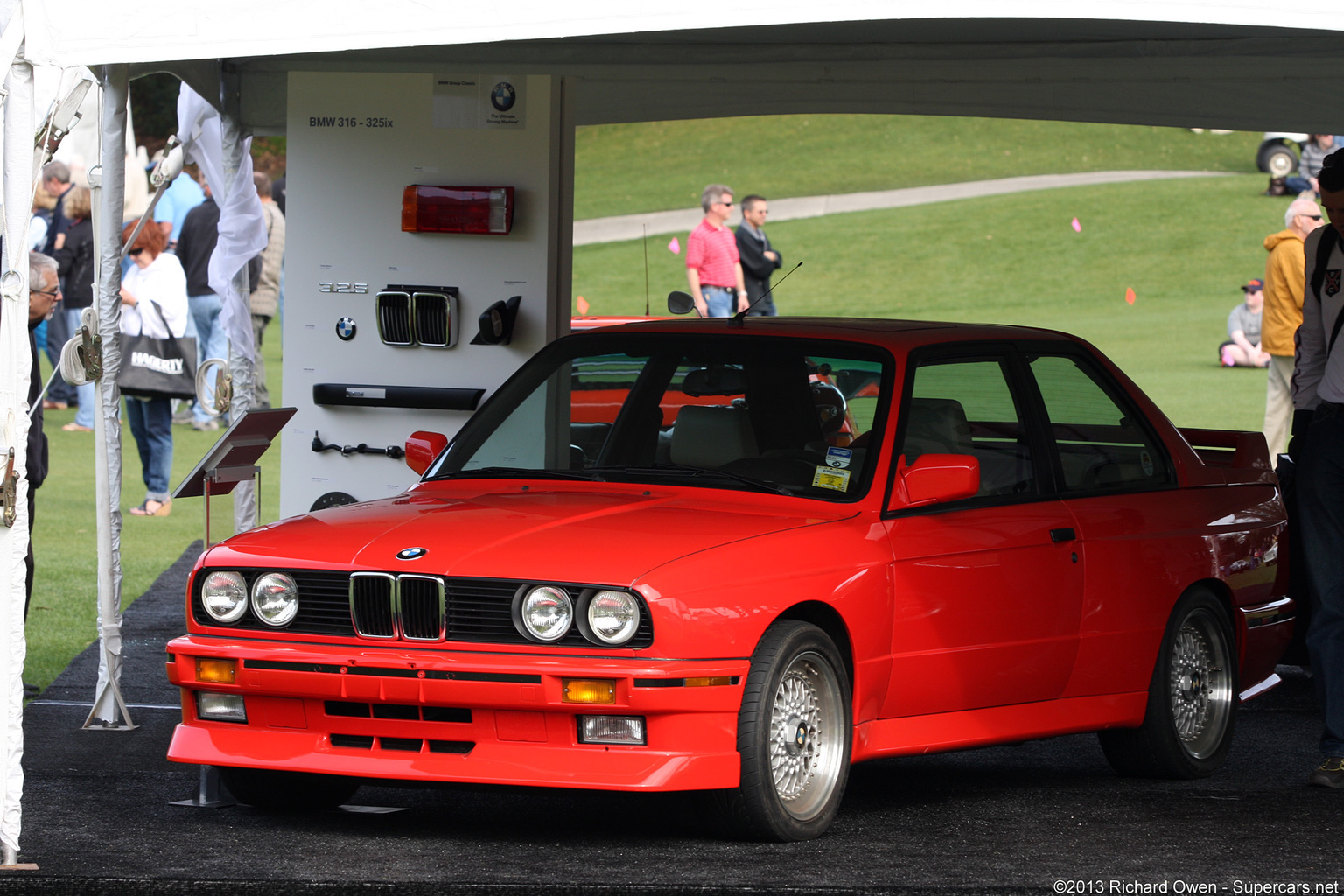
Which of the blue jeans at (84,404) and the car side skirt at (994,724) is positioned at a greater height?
the blue jeans at (84,404)

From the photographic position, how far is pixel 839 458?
19.6ft

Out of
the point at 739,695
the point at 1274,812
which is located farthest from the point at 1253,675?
the point at 739,695

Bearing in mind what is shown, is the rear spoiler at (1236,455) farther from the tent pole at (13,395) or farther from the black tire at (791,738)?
the tent pole at (13,395)

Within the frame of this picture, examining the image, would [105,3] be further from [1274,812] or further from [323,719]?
[1274,812]

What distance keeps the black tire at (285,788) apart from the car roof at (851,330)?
5.97 ft

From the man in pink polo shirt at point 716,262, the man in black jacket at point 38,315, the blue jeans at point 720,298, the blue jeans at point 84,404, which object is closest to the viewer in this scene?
the man in black jacket at point 38,315

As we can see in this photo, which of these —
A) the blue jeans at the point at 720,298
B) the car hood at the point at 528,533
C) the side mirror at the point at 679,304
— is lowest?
the car hood at the point at 528,533

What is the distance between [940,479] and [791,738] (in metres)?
0.96

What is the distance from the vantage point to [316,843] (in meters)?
5.44

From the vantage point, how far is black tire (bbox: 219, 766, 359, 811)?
229 inches

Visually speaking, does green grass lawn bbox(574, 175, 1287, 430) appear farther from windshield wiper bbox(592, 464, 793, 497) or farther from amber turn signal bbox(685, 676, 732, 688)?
amber turn signal bbox(685, 676, 732, 688)

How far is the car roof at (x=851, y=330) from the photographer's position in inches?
250

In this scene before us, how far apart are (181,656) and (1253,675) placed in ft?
13.4

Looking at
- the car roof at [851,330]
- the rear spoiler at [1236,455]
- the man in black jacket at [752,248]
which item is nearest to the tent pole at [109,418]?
the car roof at [851,330]
